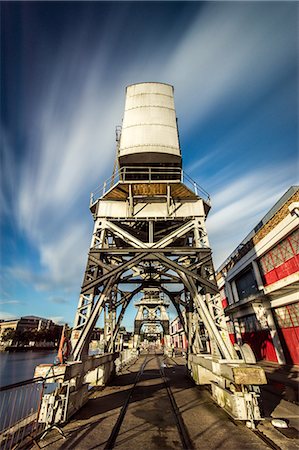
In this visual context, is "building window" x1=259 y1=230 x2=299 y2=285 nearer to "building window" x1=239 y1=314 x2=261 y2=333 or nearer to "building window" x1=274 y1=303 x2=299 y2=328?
"building window" x1=274 y1=303 x2=299 y2=328

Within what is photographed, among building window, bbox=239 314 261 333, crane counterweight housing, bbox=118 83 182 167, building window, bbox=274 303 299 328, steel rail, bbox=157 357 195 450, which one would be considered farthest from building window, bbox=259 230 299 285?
steel rail, bbox=157 357 195 450

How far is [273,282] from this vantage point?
1411cm

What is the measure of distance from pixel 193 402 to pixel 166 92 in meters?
16.6

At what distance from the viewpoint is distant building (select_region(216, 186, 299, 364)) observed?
40.5 feet

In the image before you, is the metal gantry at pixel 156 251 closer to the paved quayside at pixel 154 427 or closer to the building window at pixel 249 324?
the paved quayside at pixel 154 427

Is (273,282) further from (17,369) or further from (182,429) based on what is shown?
(17,369)

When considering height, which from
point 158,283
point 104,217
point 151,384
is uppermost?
point 104,217

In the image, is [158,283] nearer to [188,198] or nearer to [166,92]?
[188,198]

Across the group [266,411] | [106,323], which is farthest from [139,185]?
[266,411]

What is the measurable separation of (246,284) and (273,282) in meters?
4.76

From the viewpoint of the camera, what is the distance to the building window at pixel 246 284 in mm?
17267

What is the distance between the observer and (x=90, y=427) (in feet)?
17.4

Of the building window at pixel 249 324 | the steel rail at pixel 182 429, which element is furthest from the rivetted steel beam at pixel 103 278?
the building window at pixel 249 324

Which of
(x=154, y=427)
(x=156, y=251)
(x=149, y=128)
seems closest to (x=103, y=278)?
(x=156, y=251)
